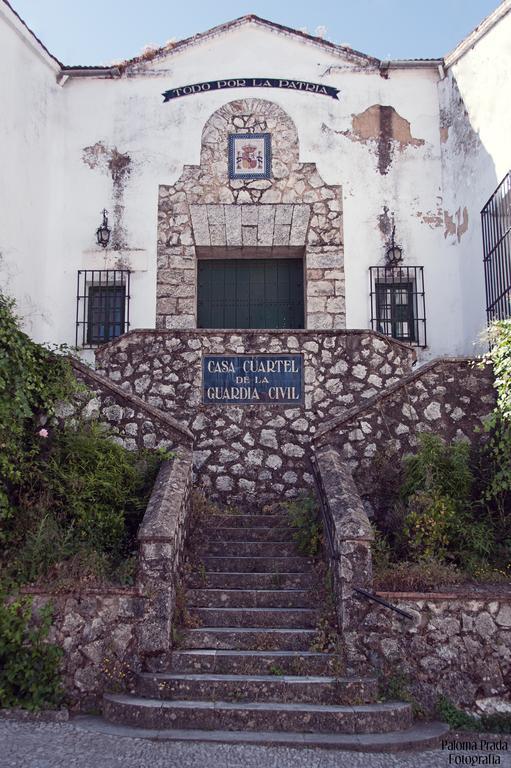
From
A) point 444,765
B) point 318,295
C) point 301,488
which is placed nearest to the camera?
point 444,765

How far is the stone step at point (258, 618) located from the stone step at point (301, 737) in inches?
42.7

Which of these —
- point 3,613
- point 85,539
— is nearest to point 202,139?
point 85,539

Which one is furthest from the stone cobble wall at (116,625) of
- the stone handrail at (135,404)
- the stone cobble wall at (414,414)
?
the stone cobble wall at (414,414)

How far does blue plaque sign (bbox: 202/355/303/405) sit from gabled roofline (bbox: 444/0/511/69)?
212 inches

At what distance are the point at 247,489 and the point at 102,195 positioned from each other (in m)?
5.28

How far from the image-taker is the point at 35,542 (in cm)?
607

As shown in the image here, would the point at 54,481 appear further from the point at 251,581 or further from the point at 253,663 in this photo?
the point at 253,663

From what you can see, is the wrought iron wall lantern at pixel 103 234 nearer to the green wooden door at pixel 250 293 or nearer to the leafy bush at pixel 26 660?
the green wooden door at pixel 250 293

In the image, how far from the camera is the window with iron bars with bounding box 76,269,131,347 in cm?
1080

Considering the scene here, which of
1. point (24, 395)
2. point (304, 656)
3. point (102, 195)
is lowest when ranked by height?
point (304, 656)

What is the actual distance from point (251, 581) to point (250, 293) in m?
5.53

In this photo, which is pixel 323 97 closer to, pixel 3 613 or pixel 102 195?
pixel 102 195

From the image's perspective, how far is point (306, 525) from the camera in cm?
711

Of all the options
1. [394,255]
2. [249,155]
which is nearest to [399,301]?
[394,255]
